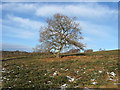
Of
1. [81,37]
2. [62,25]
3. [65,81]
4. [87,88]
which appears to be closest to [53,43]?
[62,25]

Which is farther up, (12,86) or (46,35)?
(46,35)

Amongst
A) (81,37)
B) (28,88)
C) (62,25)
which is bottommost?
(28,88)

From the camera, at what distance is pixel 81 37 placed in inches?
1043

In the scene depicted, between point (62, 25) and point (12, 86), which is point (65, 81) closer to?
point (12, 86)

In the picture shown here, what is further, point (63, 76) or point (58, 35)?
point (58, 35)

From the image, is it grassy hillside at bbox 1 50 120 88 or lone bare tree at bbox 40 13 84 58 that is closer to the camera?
grassy hillside at bbox 1 50 120 88

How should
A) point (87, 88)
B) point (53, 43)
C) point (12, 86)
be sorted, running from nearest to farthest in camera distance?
point (87, 88), point (12, 86), point (53, 43)

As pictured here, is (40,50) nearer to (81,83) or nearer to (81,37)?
(81,37)

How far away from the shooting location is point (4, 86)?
8516 millimetres

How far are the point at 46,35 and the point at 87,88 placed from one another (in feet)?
62.2

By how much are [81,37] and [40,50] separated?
9.15 metres

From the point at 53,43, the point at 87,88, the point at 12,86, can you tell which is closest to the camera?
the point at 87,88

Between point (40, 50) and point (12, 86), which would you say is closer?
point (12, 86)

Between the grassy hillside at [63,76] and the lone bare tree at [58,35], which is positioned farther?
the lone bare tree at [58,35]
